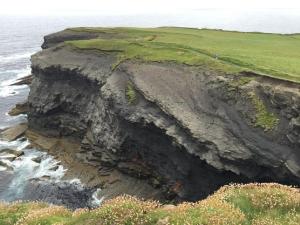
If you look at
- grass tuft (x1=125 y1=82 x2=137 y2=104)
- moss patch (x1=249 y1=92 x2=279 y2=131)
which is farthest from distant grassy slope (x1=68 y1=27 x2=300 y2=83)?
grass tuft (x1=125 y1=82 x2=137 y2=104)

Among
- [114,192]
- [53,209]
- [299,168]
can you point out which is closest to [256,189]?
[53,209]

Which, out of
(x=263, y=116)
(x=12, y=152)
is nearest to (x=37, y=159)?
(x=12, y=152)

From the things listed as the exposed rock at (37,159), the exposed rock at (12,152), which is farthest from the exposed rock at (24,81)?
the exposed rock at (37,159)

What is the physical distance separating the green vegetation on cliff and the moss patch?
1726 centimetres

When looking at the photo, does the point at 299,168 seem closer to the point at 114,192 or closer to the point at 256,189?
the point at 256,189

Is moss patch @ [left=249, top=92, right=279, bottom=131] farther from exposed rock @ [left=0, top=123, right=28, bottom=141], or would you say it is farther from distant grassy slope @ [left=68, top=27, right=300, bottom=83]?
exposed rock @ [left=0, top=123, right=28, bottom=141]

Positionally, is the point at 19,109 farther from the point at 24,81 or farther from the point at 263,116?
the point at 263,116

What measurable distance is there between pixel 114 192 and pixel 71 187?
506 centimetres

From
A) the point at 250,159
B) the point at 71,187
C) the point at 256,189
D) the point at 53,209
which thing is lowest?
the point at 71,187

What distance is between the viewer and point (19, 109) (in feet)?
251

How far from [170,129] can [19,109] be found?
4276 cm

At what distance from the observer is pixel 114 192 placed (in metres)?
45.5

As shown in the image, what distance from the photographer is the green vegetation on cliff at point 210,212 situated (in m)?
16.4

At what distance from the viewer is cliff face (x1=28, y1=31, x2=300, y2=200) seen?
3588cm
